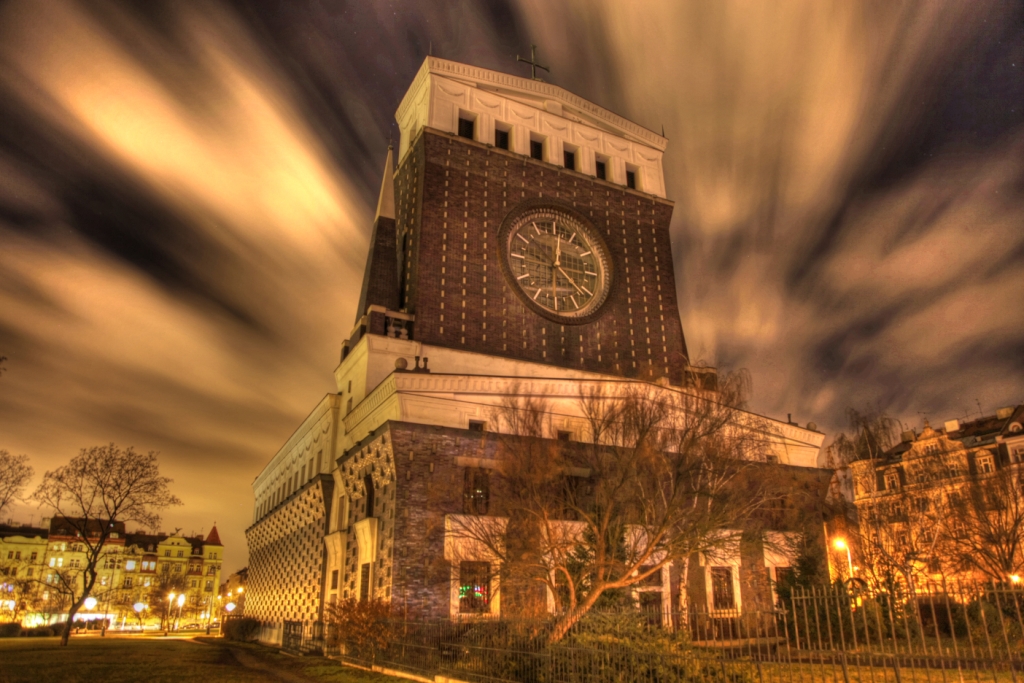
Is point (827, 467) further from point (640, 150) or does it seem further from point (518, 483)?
point (640, 150)

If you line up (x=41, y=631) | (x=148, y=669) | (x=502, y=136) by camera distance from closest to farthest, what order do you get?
(x=148, y=669), (x=502, y=136), (x=41, y=631)

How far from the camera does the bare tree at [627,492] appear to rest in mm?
22172

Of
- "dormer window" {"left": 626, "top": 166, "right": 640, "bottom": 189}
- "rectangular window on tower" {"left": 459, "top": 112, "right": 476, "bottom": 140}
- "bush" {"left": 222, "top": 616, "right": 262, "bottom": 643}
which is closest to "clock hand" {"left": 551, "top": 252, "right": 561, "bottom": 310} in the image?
"rectangular window on tower" {"left": 459, "top": 112, "right": 476, "bottom": 140}

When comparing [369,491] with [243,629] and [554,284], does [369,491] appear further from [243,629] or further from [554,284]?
[243,629]

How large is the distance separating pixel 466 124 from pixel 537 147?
587 centimetres

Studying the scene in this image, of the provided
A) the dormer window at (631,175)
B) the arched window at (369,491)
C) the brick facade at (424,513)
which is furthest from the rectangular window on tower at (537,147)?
the arched window at (369,491)

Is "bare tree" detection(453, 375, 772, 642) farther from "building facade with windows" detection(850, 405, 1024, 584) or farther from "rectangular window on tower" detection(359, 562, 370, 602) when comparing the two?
"building facade with windows" detection(850, 405, 1024, 584)

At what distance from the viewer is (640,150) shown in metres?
58.9

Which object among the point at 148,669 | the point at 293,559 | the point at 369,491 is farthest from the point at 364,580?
the point at 293,559

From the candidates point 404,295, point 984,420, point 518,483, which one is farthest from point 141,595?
point 984,420

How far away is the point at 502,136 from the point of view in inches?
2120

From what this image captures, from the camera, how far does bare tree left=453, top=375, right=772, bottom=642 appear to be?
72.7 feet

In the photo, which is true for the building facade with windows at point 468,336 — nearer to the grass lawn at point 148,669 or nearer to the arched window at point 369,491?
the arched window at point 369,491

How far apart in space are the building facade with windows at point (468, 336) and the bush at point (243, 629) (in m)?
1.05
